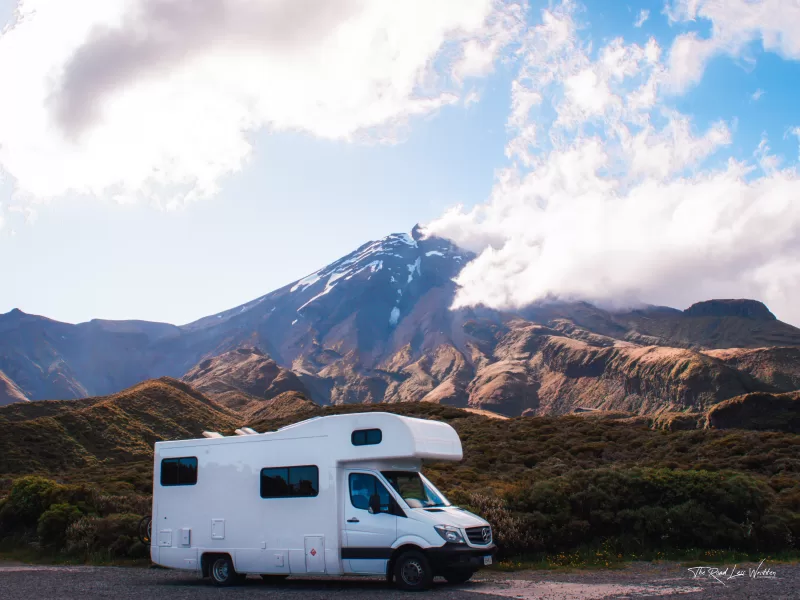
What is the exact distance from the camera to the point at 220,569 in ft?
49.9

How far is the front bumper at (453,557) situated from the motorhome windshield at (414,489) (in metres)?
1.07

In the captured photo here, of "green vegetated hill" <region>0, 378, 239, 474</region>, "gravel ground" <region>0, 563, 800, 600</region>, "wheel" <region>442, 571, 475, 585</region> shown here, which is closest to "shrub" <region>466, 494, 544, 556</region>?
"gravel ground" <region>0, 563, 800, 600</region>

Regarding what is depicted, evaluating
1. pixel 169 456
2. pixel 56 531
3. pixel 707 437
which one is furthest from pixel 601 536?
pixel 707 437

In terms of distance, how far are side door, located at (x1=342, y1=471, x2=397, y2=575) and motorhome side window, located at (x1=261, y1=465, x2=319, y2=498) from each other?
0.77 meters

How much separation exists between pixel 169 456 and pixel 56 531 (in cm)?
782

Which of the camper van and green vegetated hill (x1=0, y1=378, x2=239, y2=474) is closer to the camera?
the camper van

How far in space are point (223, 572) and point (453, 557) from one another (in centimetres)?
555

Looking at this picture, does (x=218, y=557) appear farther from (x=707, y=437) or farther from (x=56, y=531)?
(x=707, y=437)

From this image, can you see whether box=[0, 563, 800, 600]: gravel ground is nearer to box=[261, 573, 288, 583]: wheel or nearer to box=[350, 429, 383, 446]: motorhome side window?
box=[261, 573, 288, 583]: wheel

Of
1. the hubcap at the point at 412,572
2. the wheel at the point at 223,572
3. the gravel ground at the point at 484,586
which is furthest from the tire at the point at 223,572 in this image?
the hubcap at the point at 412,572

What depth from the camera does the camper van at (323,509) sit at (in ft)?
42.8

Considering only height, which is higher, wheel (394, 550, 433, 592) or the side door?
the side door

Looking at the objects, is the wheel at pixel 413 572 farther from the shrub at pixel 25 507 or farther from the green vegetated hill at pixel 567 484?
the shrub at pixel 25 507

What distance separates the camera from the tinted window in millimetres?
13500
